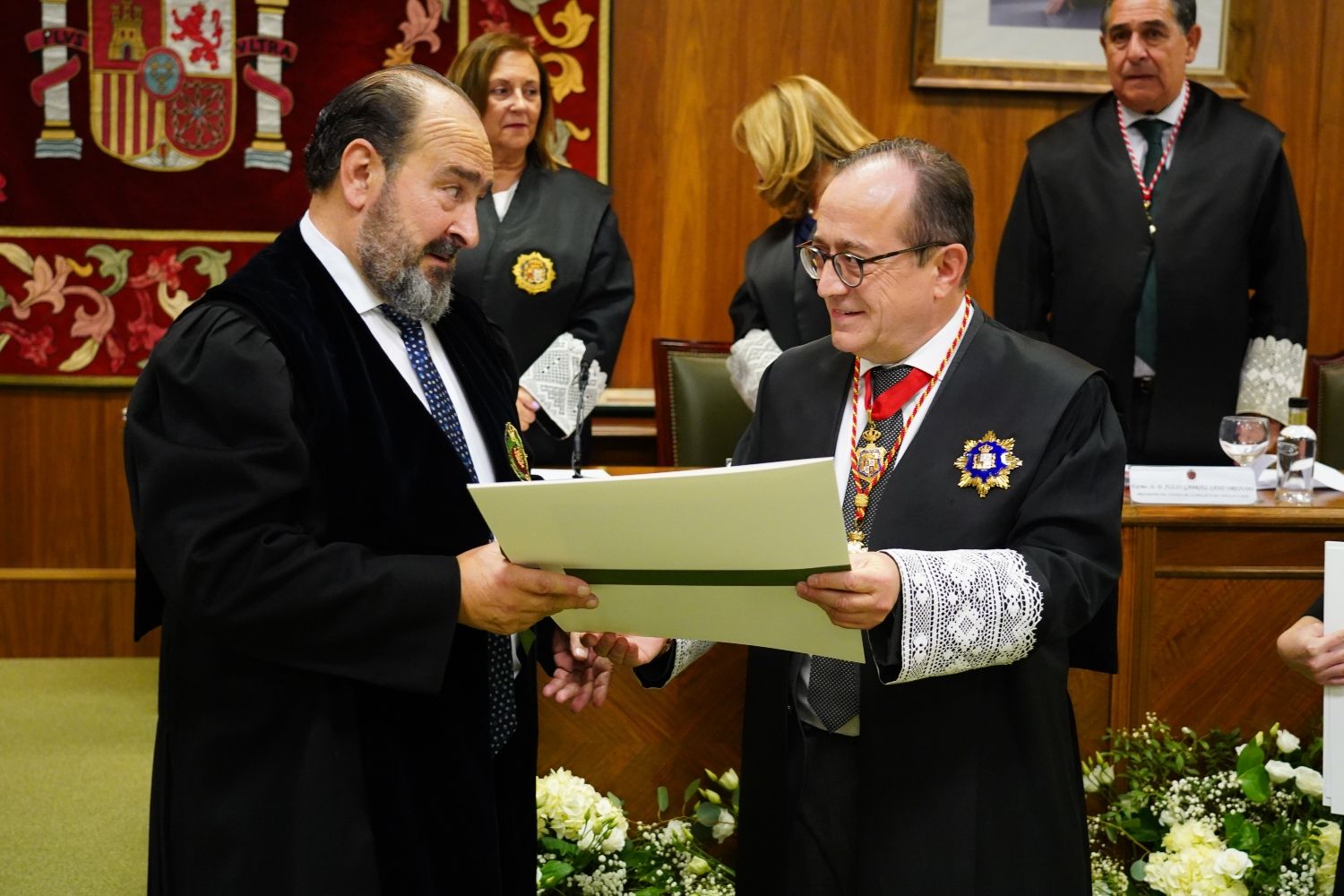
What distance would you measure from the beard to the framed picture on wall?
341cm

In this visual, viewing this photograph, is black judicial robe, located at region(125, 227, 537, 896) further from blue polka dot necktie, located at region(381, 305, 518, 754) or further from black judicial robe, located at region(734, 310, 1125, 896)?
black judicial robe, located at region(734, 310, 1125, 896)

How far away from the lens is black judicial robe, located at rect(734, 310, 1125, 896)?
1.94 metres

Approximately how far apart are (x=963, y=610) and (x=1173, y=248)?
2322 millimetres

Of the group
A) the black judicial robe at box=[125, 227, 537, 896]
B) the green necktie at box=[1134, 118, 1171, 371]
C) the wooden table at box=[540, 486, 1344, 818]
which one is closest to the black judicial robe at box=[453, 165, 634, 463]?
the wooden table at box=[540, 486, 1344, 818]

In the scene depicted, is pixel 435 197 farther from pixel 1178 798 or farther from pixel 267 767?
pixel 1178 798

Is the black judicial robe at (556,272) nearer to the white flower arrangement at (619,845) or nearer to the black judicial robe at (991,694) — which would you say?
the white flower arrangement at (619,845)

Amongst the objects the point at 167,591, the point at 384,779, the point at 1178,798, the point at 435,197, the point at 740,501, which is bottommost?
the point at 1178,798

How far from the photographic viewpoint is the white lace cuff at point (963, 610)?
69.3 inches

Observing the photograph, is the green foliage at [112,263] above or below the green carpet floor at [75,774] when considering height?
above

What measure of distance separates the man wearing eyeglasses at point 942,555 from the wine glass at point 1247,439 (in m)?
1.33

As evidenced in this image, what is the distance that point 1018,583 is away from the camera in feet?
Answer: 5.98

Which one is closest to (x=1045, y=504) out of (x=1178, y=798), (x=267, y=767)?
(x=267, y=767)

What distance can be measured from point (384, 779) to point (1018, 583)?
0.85m

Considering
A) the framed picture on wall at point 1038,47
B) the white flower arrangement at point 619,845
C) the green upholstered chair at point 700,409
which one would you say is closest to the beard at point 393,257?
the white flower arrangement at point 619,845
